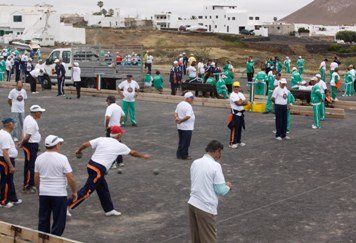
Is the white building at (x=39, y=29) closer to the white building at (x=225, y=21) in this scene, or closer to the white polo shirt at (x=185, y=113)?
the white building at (x=225, y=21)

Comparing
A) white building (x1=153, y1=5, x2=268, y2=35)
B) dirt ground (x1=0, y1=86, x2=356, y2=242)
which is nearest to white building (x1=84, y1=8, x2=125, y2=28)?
white building (x1=153, y1=5, x2=268, y2=35)

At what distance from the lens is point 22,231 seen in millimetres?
7578

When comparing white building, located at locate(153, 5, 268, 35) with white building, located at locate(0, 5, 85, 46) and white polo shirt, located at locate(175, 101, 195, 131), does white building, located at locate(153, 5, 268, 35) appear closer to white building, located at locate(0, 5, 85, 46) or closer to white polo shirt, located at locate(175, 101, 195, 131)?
white building, located at locate(0, 5, 85, 46)

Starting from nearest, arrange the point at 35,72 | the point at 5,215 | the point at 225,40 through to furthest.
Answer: the point at 5,215, the point at 35,72, the point at 225,40

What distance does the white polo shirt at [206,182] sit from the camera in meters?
7.56

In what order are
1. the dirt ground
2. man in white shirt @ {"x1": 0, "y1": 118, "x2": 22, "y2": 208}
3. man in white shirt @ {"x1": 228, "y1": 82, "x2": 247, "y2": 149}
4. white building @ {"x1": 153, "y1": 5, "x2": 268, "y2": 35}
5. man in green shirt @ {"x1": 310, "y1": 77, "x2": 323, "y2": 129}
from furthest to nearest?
white building @ {"x1": 153, "y1": 5, "x2": 268, "y2": 35}
man in green shirt @ {"x1": 310, "y1": 77, "x2": 323, "y2": 129}
man in white shirt @ {"x1": 228, "y1": 82, "x2": 247, "y2": 149}
man in white shirt @ {"x1": 0, "y1": 118, "x2": 22, "y2": 208}
the dirt ground

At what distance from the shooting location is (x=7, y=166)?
1071cm

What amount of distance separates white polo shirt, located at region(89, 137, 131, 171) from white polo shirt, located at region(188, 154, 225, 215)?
2.44m

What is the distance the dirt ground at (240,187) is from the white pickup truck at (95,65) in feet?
31.1

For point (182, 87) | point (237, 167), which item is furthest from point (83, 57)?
point (237, 167)

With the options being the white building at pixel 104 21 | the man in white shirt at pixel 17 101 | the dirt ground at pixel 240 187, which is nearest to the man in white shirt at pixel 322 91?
the dirt ground at pixel 240 187

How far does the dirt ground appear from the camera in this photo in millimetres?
9617

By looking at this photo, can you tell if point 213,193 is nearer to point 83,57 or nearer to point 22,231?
point 22,231

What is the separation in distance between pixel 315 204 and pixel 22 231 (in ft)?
18.3
